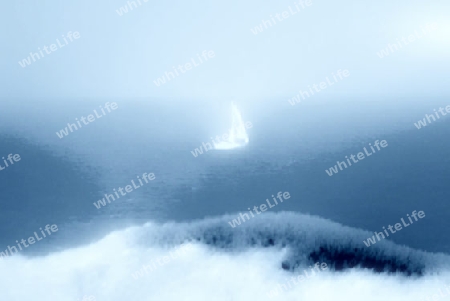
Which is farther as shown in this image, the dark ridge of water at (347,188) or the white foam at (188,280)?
the dark ridge of water at (347,188)

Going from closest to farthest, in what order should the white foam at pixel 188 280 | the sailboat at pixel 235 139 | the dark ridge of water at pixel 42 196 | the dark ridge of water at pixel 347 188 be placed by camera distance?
the white foam at pixel 188 280 < the dark ridge of water at pixel 42 196 < the dark ridge of water at pixel 347 188 < the sailboat at pixel 235 139

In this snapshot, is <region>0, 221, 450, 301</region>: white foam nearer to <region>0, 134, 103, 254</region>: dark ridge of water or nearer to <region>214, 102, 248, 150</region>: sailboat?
<region>0, 134, 103, 254</region>: dark ridge of water

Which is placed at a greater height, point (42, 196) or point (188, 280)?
point (42, 196)

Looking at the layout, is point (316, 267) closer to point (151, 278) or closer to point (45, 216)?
point (151, 278)

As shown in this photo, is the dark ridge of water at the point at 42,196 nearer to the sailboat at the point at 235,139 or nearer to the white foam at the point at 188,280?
the white foam at the point at 188,280

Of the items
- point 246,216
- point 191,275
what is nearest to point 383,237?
point 246,216

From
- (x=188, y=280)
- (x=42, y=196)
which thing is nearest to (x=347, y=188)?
(x=188, y=280)

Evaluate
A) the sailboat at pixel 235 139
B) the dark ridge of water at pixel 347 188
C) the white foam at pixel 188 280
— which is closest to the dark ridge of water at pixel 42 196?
the white foam at pixel 188 280

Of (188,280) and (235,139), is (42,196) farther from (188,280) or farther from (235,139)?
(235,139)

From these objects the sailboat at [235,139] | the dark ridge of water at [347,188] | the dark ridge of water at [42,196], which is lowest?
the dark ridge of water at [347,188]

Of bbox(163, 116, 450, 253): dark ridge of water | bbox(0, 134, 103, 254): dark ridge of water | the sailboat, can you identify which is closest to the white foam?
bbox(0, 134, 103, 254): dark ridge of water

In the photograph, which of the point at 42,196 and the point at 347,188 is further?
the point at 347,188
